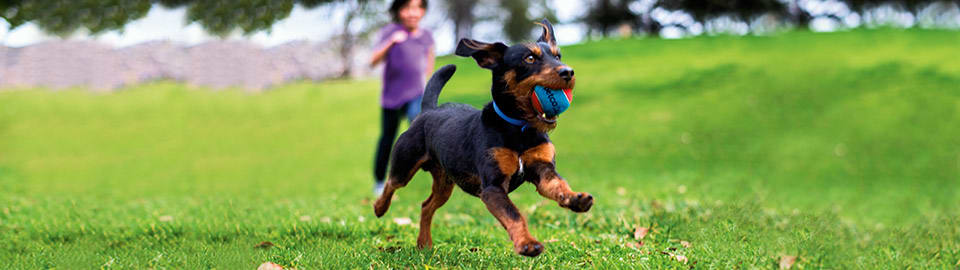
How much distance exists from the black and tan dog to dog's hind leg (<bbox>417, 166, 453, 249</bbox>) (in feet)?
1.19

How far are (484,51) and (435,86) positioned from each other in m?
0.88

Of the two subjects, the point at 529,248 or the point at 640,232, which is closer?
the point at 529,248

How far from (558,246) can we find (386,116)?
10.3ft

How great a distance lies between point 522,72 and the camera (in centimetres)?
313

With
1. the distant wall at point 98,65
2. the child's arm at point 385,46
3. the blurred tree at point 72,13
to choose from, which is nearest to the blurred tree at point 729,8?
the distant wall at point 98,65

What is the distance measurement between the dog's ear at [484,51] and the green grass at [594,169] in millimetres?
1262

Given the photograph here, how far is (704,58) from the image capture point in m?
20.2

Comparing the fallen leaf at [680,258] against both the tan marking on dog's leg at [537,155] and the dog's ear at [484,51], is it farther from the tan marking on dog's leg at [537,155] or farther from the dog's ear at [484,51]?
the dog's ear at [484,51]

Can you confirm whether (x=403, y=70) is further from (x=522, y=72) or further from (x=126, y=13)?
(x=126, y=13)

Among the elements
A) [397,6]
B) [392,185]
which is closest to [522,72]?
[392,185]

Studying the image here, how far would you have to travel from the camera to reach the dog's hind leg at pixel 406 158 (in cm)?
381

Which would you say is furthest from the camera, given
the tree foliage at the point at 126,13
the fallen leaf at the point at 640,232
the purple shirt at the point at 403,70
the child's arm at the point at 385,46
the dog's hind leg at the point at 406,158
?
the tree foliage at the point at 126,13

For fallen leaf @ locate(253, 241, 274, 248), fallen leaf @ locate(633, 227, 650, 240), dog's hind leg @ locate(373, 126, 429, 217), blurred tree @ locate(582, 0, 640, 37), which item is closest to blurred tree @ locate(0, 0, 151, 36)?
fallen leaf @ locate(253, 241, 274, 248)

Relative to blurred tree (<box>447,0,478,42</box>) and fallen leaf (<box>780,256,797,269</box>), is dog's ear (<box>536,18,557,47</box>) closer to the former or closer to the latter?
fallen leaf (<box>780,256,797,269</box>)
